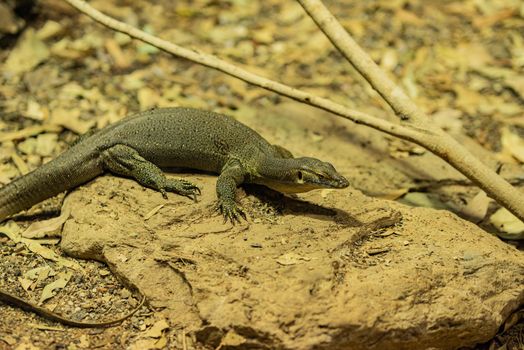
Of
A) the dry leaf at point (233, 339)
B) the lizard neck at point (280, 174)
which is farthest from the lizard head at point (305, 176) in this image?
the dry leaf at point (233, 339)

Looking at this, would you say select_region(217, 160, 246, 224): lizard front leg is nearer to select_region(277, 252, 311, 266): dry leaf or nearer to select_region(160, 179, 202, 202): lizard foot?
select_region(160, 179, 202, 202): lizard foot

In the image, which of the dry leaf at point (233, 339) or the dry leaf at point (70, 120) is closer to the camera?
Answer: the dry leaf at point (233, 339)

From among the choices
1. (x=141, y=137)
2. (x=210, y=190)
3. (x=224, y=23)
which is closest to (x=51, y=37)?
(x=224, y=23)

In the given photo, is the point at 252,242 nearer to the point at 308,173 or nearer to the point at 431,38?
the point at 308,173

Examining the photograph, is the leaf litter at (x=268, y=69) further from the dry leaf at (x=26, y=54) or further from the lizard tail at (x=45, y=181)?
the lizard tail at (x=45, y=181)

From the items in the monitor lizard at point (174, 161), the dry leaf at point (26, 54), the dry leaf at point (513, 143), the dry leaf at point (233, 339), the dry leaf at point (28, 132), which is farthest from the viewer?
the dry leaf at point (26, 54)

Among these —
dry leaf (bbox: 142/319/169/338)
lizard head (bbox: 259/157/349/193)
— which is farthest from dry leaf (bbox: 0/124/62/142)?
dry leaf (bbox: 142/319/169/338)
